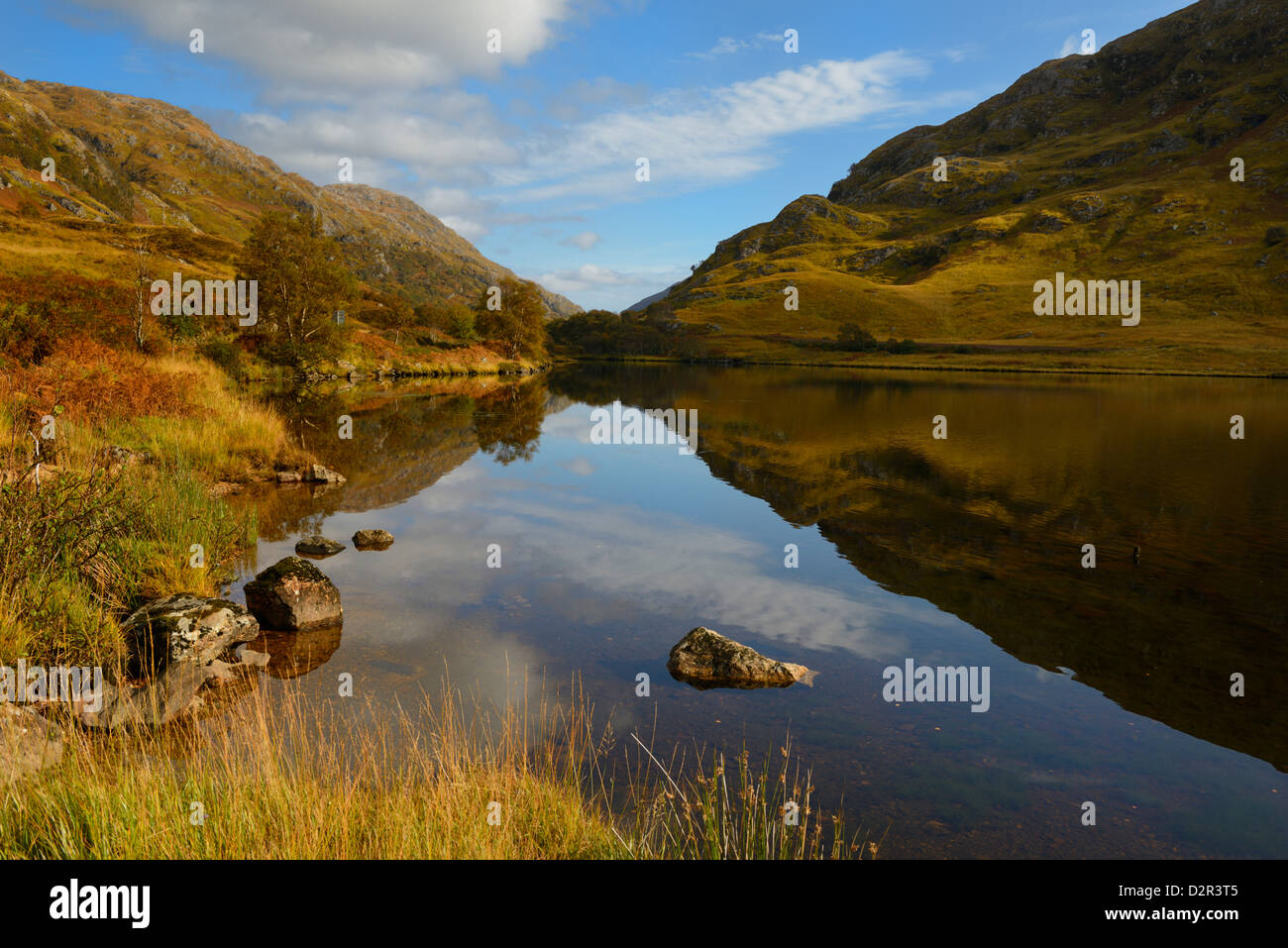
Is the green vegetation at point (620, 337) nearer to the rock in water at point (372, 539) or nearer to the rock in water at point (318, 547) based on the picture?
the rock in water at point (372, 539)

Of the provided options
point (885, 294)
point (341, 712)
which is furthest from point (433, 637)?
point (885, 294)

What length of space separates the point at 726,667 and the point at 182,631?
7.94 meters

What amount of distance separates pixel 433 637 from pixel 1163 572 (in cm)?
1641

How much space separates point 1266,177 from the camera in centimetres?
18925

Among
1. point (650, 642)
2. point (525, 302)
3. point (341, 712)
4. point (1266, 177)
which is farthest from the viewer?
point (1266, 177)

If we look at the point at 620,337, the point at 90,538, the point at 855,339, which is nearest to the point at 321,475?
the point at 90,538

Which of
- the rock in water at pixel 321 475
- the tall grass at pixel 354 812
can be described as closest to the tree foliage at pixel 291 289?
the rock in water at pixel 321 475

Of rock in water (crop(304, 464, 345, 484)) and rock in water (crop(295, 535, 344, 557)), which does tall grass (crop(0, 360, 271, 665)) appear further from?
rock in water (crop(304, 464, 345, 484))

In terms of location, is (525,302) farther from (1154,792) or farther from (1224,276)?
(1224,276)

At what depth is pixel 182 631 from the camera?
10.1m

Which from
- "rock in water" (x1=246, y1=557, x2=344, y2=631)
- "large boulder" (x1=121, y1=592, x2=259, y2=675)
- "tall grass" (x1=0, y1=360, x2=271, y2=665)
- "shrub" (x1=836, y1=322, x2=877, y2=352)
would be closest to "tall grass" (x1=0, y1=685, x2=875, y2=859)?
"large boulder" (x1=121, y1=592, x2=259, y2=675)

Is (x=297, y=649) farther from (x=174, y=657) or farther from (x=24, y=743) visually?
(x=24, y=743)

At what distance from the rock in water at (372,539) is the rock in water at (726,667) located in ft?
31.3

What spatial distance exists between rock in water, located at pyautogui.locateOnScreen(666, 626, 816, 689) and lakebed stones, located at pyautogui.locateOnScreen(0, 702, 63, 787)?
7.40m
